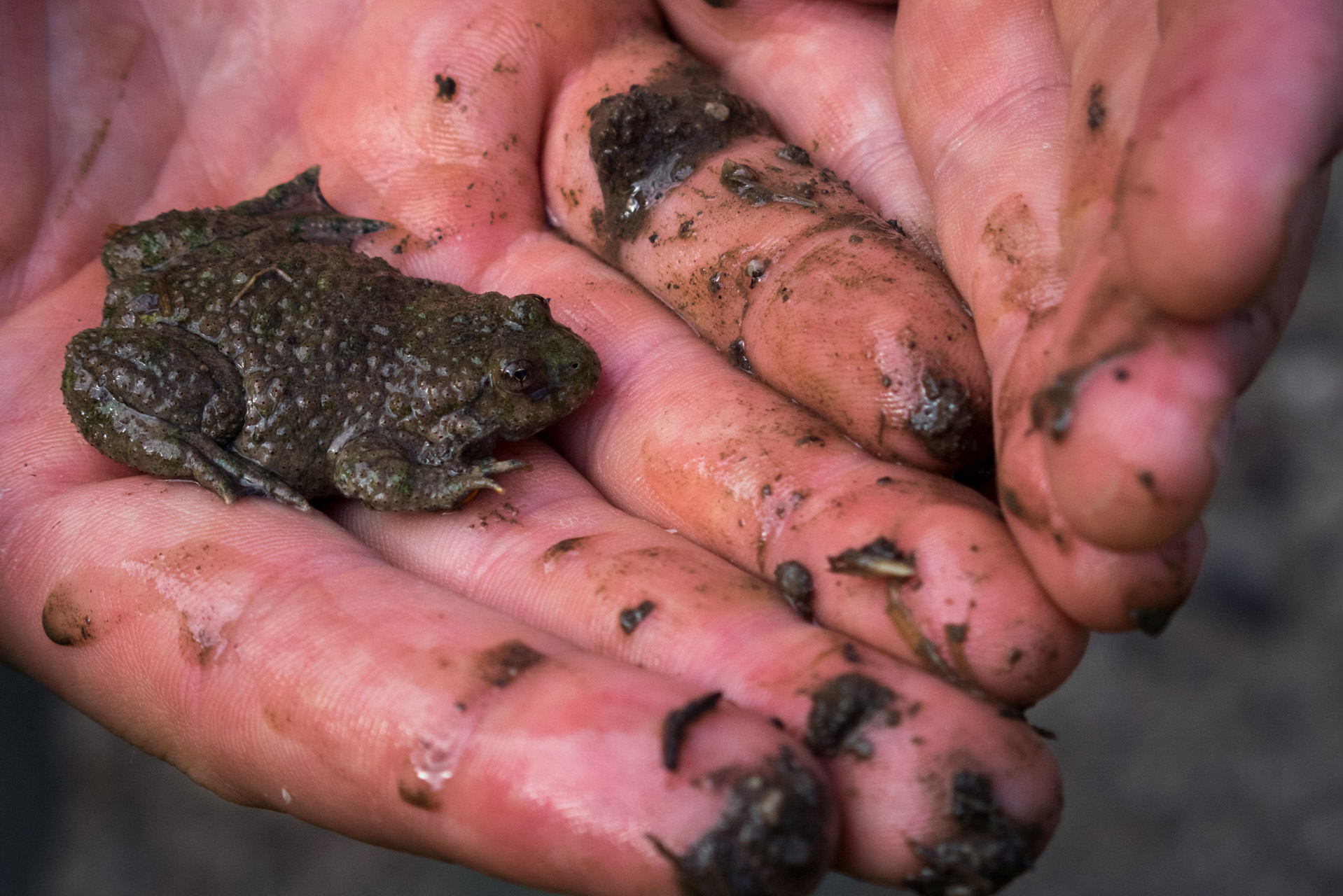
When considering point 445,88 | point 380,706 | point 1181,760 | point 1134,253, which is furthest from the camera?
point 1181,760

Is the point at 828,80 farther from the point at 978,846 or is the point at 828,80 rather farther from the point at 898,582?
the point at 978,846

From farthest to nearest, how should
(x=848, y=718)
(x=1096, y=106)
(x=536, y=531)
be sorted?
(x=536, y=531)
(x=1096, y=106)
(x=848, y=718)

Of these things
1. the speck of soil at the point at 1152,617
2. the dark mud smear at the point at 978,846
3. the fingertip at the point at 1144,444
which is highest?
the fingertip at the point at 1144,444

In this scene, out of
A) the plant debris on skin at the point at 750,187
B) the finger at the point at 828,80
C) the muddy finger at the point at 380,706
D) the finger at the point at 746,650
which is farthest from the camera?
the finger at the point at 828,80

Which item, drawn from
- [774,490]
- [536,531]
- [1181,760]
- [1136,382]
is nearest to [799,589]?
[774,490]

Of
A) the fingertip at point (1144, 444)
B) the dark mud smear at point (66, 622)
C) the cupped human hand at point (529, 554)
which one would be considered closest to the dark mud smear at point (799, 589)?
the cupped human hand at point (529, 554)

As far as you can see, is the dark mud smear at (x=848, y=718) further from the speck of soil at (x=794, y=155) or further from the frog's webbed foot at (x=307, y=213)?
the frog's webbed foot at (x=307, y=213)

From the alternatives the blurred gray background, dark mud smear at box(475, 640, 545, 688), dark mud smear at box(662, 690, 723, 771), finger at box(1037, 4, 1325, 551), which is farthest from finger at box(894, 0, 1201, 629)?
the blurred gray background

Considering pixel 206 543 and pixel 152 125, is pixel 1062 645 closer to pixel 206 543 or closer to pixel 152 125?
pixel 206 543
